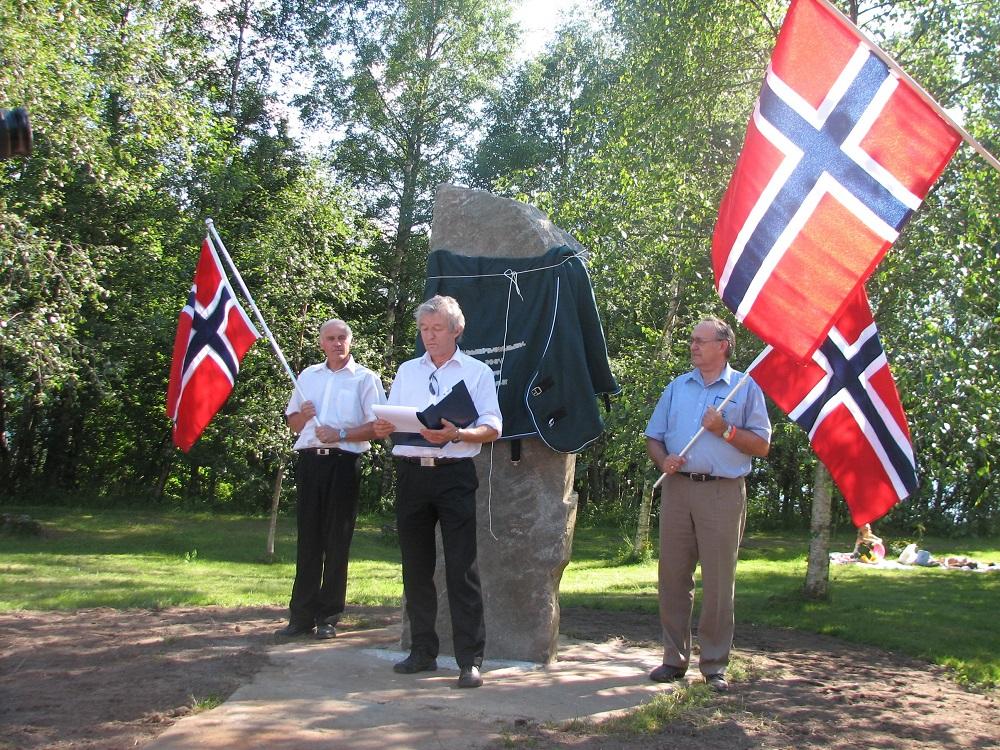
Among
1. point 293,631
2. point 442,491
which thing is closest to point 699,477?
point 442,491

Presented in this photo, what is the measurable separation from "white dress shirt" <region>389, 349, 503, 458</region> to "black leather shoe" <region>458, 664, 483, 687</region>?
1.08 meters

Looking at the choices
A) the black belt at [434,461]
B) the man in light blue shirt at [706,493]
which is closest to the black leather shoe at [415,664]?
the black belt at [434,461]

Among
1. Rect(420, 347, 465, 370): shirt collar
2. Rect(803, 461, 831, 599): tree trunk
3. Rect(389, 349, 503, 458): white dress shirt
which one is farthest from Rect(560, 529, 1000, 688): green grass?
Rect(420, 347, 465, 370): shirt collar

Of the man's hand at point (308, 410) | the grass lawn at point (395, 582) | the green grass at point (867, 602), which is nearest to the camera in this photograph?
the man's hand at point (308, 410)

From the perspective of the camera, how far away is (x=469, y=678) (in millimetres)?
4895

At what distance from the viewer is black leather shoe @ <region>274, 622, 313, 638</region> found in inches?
240

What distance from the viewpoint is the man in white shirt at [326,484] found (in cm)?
610

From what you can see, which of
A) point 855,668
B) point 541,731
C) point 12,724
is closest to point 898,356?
point 855,668

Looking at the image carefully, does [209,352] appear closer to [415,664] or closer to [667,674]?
[415,664]

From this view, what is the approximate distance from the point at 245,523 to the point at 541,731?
15378 mm

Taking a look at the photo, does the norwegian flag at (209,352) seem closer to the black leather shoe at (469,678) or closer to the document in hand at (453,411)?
the document in hand at (453,411)

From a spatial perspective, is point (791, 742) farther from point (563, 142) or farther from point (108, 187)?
point (563, 142)

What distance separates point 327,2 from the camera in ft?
77.5

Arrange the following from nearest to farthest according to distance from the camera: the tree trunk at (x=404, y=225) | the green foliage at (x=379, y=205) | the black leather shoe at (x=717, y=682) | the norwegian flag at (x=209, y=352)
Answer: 1. the black leather shoe at (x=717, y=682)
2. the norwegian flag at (x=209, y=352)
3. the green foliage at (x=379, y=205)
4. the tree trunk at (x=404, y=225)
